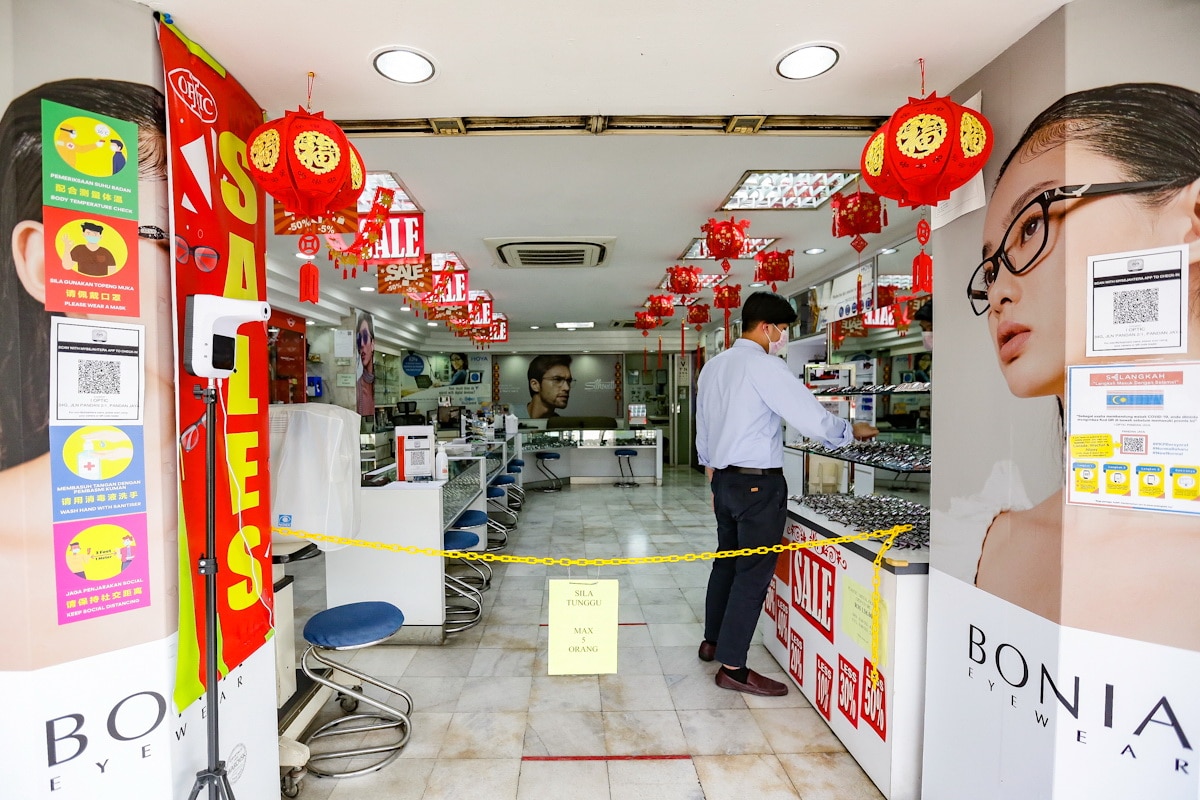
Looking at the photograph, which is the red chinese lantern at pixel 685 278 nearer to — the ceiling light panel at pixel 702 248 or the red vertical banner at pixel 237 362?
the ceiling light panel at pixel 702 248

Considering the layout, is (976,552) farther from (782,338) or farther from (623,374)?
(623,374)

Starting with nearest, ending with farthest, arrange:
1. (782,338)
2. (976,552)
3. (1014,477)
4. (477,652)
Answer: (1014,477) < (976,552) < (782,338) < (477,652)

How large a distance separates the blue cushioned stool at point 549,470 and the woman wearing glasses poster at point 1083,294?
791cm

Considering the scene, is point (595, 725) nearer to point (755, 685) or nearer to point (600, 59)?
point (755, 685)

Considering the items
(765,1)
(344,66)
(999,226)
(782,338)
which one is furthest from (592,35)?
(782,338)

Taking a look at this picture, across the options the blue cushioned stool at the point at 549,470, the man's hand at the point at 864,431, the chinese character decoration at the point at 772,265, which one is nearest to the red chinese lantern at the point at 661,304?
the chinese character decoration at the point at 772,265

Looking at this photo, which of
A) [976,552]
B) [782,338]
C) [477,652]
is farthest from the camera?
[477,652]

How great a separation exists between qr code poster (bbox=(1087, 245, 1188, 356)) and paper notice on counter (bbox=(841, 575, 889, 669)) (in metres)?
1.23

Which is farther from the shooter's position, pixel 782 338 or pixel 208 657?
pixel 782 338

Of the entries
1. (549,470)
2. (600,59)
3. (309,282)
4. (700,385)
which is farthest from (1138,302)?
(549,470)

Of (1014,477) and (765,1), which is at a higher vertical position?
(765,1)

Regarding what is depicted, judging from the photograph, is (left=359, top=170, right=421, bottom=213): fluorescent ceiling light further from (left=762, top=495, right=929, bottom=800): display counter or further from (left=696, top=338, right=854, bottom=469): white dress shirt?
(left=762, top=495, right=929, bottom=800): display counter

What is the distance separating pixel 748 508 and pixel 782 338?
921 millimetres

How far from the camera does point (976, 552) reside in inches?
75.1
